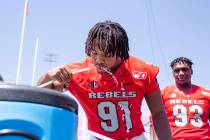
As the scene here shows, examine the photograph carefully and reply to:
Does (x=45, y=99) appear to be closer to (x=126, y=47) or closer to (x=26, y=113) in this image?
(x=26, y=113)

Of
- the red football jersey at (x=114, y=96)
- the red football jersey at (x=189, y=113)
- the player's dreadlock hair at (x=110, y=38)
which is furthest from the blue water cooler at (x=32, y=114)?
the red football jersey at (x=189, y=113)

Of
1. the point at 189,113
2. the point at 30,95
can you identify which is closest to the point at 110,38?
the point at 30,95

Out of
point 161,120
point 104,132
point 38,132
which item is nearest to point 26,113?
point 38,132

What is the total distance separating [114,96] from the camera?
5.59 ft

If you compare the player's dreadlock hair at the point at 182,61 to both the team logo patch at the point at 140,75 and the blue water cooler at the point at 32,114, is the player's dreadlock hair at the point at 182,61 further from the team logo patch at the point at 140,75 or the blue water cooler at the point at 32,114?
the blue water cooler at the point at 32,114

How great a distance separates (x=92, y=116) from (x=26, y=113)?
3.15 feet

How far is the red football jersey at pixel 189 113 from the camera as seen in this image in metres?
3.57

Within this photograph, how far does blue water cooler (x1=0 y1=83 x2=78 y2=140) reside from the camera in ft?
2.51

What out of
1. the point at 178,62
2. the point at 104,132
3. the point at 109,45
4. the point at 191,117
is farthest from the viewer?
the point at 178,62

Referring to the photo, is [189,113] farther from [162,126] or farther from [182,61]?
[162,126]

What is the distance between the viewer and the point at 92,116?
5.65 feet

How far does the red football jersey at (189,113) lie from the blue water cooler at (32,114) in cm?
288

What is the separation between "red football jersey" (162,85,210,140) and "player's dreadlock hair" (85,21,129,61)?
211cm

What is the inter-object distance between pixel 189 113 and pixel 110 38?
7.35 ft
